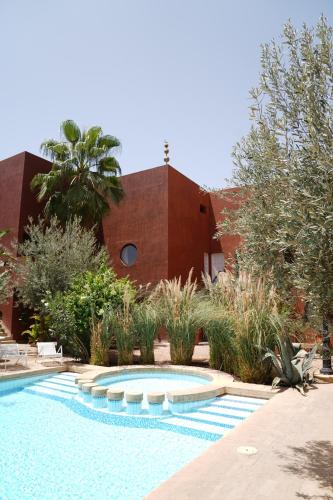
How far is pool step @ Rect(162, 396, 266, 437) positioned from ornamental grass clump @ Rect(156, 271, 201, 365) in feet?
8.02

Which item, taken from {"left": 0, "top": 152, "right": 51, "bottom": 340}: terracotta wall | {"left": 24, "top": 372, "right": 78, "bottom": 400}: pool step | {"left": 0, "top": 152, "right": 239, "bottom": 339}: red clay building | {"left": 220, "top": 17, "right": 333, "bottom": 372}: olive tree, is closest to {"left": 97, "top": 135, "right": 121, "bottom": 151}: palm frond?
{"left": 0, "top": 152, "right": 239, "bottom": 339}: red clay building

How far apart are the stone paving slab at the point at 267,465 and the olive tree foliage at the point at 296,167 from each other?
1.38 m

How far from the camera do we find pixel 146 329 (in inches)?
370

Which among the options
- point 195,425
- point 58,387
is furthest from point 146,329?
point 195,425

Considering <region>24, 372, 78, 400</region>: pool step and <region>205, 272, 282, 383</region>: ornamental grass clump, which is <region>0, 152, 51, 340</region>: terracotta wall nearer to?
<region>24, 372, 78, 400</region>: pool step

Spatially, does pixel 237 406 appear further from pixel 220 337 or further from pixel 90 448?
pixel 90 448

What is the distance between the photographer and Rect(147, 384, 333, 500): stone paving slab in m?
2.83

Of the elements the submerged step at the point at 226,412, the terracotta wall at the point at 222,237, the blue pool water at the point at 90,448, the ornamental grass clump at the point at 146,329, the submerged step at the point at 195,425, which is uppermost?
the terracotta wall at the point at 222,237

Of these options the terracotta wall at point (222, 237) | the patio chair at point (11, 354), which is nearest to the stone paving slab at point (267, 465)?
the patio chair at point (11, 354)

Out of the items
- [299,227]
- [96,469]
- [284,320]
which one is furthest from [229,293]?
[299,227]

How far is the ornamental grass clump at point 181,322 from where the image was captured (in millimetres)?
8883

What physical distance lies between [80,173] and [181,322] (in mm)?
8251

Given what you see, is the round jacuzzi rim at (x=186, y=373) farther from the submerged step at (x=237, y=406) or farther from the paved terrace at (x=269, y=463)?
Answer: the paved terrace at (x=269, y=463)

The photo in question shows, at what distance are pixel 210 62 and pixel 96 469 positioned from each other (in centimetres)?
740
